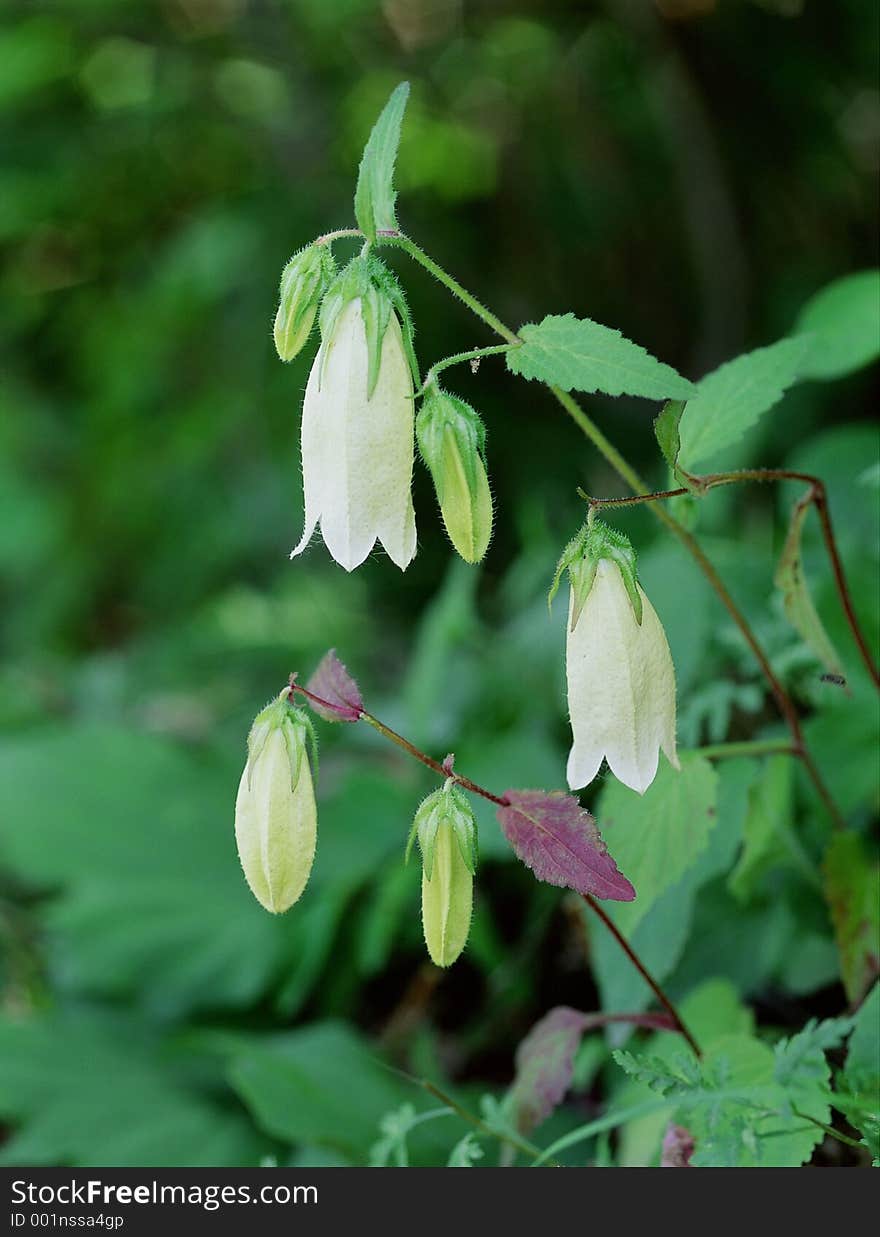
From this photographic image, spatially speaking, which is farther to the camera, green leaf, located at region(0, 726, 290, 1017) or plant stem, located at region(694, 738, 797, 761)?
green leaf, located at region(0, 726, 290, 1017)

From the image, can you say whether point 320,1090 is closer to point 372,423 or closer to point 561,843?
point 561,843

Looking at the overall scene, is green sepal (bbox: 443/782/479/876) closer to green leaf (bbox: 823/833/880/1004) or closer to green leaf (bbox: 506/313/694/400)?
green leaf (bbox: 506/313/694/400)

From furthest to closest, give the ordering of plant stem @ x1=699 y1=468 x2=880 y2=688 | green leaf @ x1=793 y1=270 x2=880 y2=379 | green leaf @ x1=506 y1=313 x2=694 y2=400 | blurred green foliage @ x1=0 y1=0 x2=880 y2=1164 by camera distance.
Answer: blurred green foliage @ x1=0 y1=0 x2=880 y2=1164 < green leaf @ x1=793 y1=270 x2=880 y2=379 < plant stem @ x1=699 y1=468 x2=880 y2=688 < green leaf @ x1=506 y1=313 x2=694 y2=400

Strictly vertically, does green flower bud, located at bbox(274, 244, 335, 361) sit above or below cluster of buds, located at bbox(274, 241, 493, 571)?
above

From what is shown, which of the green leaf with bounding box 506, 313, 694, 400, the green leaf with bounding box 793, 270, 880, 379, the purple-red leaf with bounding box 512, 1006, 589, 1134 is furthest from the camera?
the green leaf with bounding box 793, 270, 880, 379

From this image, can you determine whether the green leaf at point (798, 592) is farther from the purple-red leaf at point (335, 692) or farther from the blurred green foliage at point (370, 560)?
the purple-red leaf at point (335, 692)

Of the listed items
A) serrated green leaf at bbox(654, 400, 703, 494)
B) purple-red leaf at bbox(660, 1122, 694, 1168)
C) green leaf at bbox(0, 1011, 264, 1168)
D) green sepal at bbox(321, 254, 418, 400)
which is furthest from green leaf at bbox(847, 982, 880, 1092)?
green leaf at bbox(0, 1011, 264, 1168)

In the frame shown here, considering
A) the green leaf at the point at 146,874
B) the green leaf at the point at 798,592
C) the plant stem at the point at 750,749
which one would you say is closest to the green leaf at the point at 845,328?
the green leaf at the point at 798,592

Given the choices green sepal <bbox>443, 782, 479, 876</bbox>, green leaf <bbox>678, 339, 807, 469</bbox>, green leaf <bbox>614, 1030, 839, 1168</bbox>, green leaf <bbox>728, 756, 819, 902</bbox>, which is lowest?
green leaf <bbox>614, 1030, 839, 1168</bbox>
